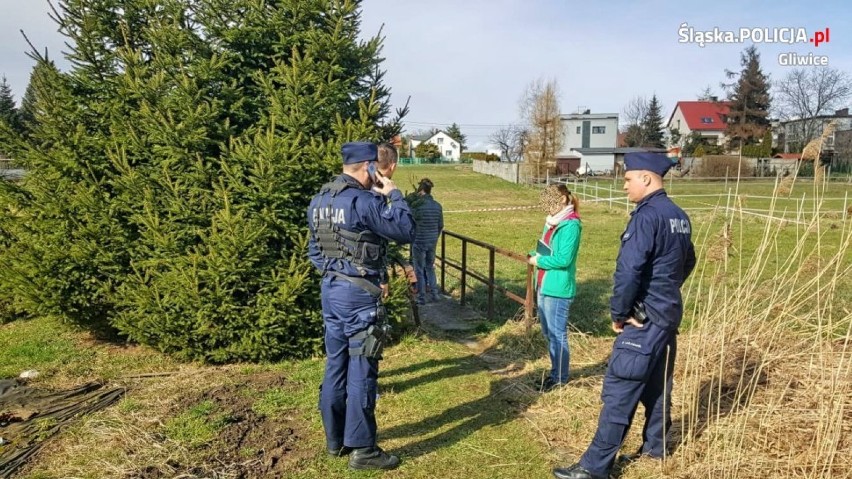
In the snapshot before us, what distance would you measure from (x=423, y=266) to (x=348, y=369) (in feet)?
15.5

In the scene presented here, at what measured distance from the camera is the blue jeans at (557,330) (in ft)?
16.4

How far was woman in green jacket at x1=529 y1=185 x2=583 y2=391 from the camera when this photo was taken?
4895mm

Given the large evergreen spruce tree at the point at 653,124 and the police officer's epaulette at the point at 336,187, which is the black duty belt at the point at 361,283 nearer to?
the police officer's epaulette at the point at 336,187

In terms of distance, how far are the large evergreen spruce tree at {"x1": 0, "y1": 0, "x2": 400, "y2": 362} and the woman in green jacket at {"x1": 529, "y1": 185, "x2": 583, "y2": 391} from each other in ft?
6.13

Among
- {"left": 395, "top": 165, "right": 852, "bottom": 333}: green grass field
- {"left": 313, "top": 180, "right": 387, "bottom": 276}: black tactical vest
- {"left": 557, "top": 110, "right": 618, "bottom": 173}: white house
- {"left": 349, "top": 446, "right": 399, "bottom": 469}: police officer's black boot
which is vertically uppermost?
{"left": 557, "top": 110, "right": 618, "bottom": 173}: white house

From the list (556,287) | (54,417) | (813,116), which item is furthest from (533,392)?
(813,116)

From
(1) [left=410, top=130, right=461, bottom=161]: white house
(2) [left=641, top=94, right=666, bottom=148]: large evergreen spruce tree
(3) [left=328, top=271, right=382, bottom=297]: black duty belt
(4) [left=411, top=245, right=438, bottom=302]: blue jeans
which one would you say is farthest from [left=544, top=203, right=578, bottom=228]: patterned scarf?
(1) [left=410, top=130, right=461, bottom=161]: white house

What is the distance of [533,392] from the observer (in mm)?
5066

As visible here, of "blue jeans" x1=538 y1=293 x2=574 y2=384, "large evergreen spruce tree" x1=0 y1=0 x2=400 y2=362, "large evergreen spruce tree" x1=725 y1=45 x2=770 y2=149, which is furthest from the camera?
"large evergreen spruce tree" x1=725 y1=45 x2=770 y2=149

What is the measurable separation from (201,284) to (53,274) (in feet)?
5.95

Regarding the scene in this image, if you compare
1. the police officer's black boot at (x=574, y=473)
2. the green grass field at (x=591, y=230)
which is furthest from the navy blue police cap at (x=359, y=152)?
the green grass field at (x=591, y=230)

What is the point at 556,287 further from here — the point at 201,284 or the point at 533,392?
the point at 201,284

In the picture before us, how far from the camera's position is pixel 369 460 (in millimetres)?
3762

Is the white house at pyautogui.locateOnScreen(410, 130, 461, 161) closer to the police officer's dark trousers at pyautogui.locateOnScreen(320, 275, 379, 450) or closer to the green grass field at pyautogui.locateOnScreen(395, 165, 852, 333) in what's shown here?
the green grass field at pyautogui.locateOnScreen(395, 165, 852, 333)
